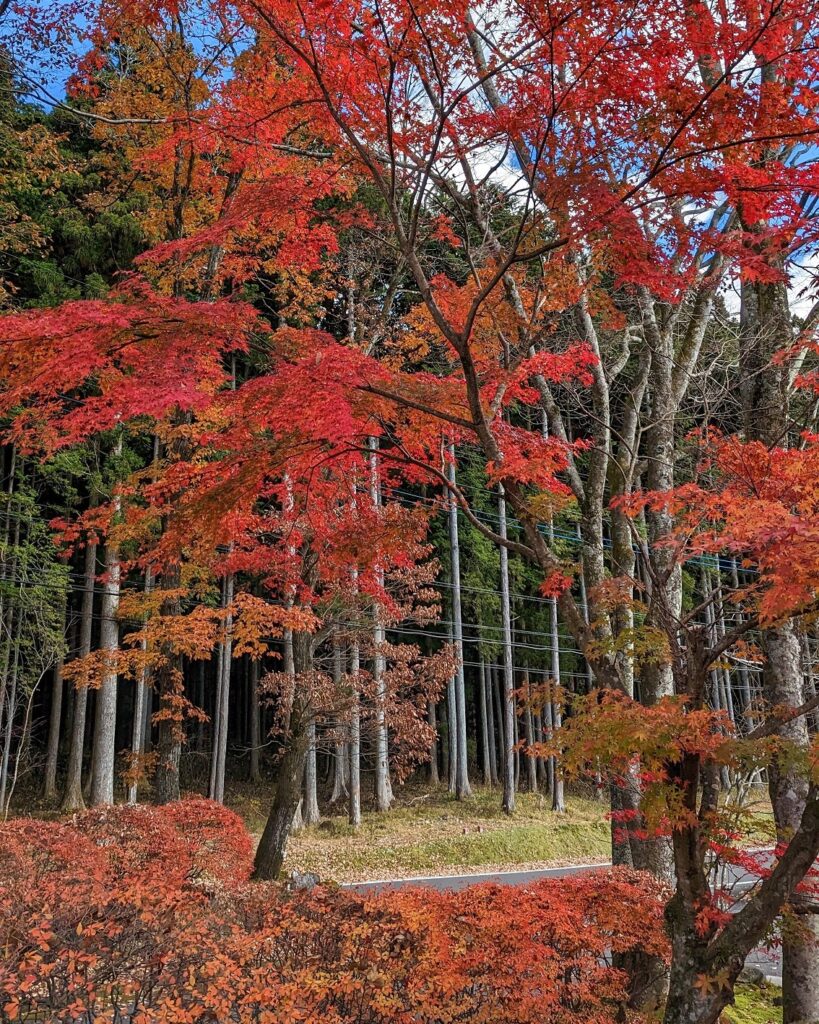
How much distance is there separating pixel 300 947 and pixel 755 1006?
14.8ft

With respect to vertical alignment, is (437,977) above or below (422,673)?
below

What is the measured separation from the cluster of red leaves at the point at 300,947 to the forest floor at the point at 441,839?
738 centimetres

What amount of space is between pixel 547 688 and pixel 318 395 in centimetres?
211

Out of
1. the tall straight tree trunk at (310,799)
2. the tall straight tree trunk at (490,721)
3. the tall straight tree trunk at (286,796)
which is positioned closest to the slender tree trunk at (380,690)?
the tall straight tree trunk at (310,799)

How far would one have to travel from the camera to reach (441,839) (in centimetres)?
1403

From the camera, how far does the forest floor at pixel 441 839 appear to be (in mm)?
12492

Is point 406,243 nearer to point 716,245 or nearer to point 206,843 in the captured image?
point 716,245

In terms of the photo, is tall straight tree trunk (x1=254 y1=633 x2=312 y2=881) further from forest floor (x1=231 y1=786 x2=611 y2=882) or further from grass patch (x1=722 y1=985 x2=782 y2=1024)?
grass patch (x1=722 y1=985 x2=782 y2=1024)

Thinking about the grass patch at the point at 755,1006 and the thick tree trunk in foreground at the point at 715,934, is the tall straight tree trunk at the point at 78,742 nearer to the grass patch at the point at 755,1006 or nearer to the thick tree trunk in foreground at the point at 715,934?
the grass patch at the point at 755,1006

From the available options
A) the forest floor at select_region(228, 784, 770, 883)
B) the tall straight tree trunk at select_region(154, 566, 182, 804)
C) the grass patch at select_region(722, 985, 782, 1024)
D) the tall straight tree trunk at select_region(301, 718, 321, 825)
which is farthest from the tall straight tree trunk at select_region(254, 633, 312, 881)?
the tall straight tree trunk at select_region(301, 718, 321, 825)

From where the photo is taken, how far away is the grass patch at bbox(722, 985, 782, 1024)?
575 centimetres

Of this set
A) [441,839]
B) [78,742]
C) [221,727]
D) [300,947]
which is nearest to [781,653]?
[300,947]

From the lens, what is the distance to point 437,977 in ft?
12.7

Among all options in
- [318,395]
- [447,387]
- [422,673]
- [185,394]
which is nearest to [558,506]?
[447,387]
